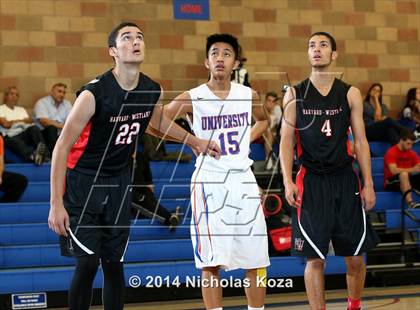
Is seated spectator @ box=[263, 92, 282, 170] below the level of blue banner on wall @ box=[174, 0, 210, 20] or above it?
below

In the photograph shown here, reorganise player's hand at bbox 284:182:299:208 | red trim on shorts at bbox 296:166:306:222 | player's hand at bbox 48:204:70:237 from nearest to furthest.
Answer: player's hand at bbox 48:204:70:237 < player's hand at bbox 284:182:299:208 < red trim on shorts at bbox 296:166:306:222

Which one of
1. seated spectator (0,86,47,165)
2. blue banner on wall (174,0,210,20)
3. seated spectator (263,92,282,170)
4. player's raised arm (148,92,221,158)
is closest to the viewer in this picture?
player's raised arm (148,92,221,158)

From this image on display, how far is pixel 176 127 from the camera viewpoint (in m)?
5.26

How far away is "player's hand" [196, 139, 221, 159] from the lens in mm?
5277

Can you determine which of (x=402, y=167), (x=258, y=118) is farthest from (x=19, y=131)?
(x=258, y=118)

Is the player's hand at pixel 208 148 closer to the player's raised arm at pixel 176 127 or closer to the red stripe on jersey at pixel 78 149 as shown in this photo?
the player's raised arm at pixel 176 127

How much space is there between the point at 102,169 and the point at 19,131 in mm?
5750

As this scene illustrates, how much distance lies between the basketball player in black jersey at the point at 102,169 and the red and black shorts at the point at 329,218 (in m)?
1.25

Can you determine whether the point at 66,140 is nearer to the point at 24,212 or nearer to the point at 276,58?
the point at 24,212

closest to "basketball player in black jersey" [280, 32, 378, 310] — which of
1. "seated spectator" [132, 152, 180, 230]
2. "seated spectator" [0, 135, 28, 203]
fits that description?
"seated spectator" [132, 152, 180, 230]

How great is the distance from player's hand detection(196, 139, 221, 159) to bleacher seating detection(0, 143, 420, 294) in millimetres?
3013

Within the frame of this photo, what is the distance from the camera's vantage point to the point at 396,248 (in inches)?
366

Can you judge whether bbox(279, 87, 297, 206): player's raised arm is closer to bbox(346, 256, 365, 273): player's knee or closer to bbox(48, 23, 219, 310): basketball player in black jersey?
bbox(346, 256, 365, 273): player's knee

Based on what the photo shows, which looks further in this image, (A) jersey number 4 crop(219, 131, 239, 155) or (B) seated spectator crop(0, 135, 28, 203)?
(B) seated spectator crop(0, 135, 28, 203)
